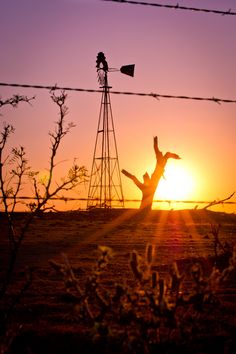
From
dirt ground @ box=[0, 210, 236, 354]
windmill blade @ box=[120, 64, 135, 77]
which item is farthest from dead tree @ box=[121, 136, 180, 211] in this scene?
windmill blade @ box=[120, 64, 135, 77]

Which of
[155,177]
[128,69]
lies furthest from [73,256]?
[155,177]

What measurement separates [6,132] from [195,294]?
234 cm

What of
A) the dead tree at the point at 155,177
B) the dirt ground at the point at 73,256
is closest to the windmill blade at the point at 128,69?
the dirt ground at the point at 73,256

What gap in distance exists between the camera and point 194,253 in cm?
891

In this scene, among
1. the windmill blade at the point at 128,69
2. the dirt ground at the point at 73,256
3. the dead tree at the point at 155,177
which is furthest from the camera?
the dead tree at the point at 155,177

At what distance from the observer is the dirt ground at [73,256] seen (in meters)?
3.99

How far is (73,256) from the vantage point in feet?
27.3

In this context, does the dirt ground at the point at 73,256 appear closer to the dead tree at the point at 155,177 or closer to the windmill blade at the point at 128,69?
the dead tree at the point at 155,177

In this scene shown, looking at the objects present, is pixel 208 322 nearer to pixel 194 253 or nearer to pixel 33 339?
pixel 33 339

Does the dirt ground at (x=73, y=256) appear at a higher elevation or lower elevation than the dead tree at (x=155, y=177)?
lower

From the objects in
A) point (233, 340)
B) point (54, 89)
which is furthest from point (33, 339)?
point (54, 89)

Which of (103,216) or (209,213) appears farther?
(209,213)

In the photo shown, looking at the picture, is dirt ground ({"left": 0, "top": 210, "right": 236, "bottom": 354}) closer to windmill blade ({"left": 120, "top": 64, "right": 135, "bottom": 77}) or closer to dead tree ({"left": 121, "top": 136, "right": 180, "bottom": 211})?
dead tree ({"left": 121, "top": 136, "right": 180, "bottom": 211})

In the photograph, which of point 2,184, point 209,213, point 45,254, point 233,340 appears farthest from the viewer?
point 209,213
